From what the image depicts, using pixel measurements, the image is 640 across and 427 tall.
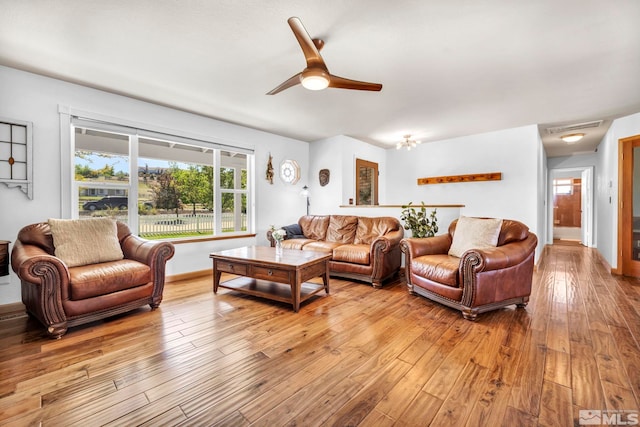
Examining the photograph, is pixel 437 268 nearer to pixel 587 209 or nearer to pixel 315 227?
pixel 315 227

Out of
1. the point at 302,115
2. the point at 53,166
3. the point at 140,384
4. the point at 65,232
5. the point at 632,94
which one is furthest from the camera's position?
the point at 302,115

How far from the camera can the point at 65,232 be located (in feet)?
9.00

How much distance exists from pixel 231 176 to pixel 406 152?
12.2 feet

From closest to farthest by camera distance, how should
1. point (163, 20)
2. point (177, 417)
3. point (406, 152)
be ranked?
point (177, 417) < point (163, 20) < point (406, 152)

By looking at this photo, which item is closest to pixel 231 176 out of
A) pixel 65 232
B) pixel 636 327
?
pixel 65 232

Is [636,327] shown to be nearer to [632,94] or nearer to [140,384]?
[632,94]

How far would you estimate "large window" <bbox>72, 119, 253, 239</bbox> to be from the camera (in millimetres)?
3406

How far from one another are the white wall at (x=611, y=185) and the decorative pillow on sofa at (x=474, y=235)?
9.52ft

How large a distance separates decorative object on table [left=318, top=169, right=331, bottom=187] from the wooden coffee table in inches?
95.5

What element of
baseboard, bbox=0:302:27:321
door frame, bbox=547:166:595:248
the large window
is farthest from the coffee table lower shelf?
door frame, bbox=547:166:595:248

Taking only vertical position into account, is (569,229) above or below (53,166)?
below

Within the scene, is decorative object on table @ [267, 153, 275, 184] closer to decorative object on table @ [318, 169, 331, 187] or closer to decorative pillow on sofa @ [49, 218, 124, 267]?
decorative object on table @ [318, 169, 331, 187]

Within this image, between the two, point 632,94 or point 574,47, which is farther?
point 632,94

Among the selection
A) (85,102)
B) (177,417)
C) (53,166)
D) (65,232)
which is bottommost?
(177,417)
